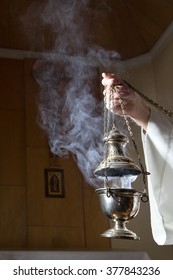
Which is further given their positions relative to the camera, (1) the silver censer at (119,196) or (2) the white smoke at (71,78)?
(2) the white smoke at (71,78)

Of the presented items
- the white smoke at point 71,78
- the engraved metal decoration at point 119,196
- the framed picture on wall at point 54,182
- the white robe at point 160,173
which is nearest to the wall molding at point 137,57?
the white smoke at point 71,78

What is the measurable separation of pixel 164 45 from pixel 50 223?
1597 millimetres

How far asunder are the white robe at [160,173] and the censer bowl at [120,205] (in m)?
0.32

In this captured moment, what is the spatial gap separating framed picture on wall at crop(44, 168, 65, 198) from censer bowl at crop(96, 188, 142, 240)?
2.21 meters

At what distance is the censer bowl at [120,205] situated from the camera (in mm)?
1551

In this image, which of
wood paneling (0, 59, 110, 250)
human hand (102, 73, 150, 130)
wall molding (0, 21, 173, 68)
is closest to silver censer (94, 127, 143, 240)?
human hand (102, 73, 150, 130)

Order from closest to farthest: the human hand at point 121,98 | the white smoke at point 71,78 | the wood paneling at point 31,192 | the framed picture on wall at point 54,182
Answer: the human hand at point 121,98 → the wood paneling at point 31,192 → the framed picture on wall at point 54,182 → the white smoke at point 71,78

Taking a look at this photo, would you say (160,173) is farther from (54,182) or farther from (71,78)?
(71,78)

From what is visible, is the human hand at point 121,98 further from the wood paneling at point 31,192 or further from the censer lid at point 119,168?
the wood paneling at point 31,192

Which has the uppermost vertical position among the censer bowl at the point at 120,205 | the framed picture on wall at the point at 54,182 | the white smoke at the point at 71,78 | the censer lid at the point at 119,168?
the white smoke at the point at 71,78

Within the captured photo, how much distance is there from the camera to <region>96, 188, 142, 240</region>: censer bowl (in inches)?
61.1

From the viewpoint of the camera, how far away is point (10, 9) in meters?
3.88

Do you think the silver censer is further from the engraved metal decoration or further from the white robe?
the white robe
